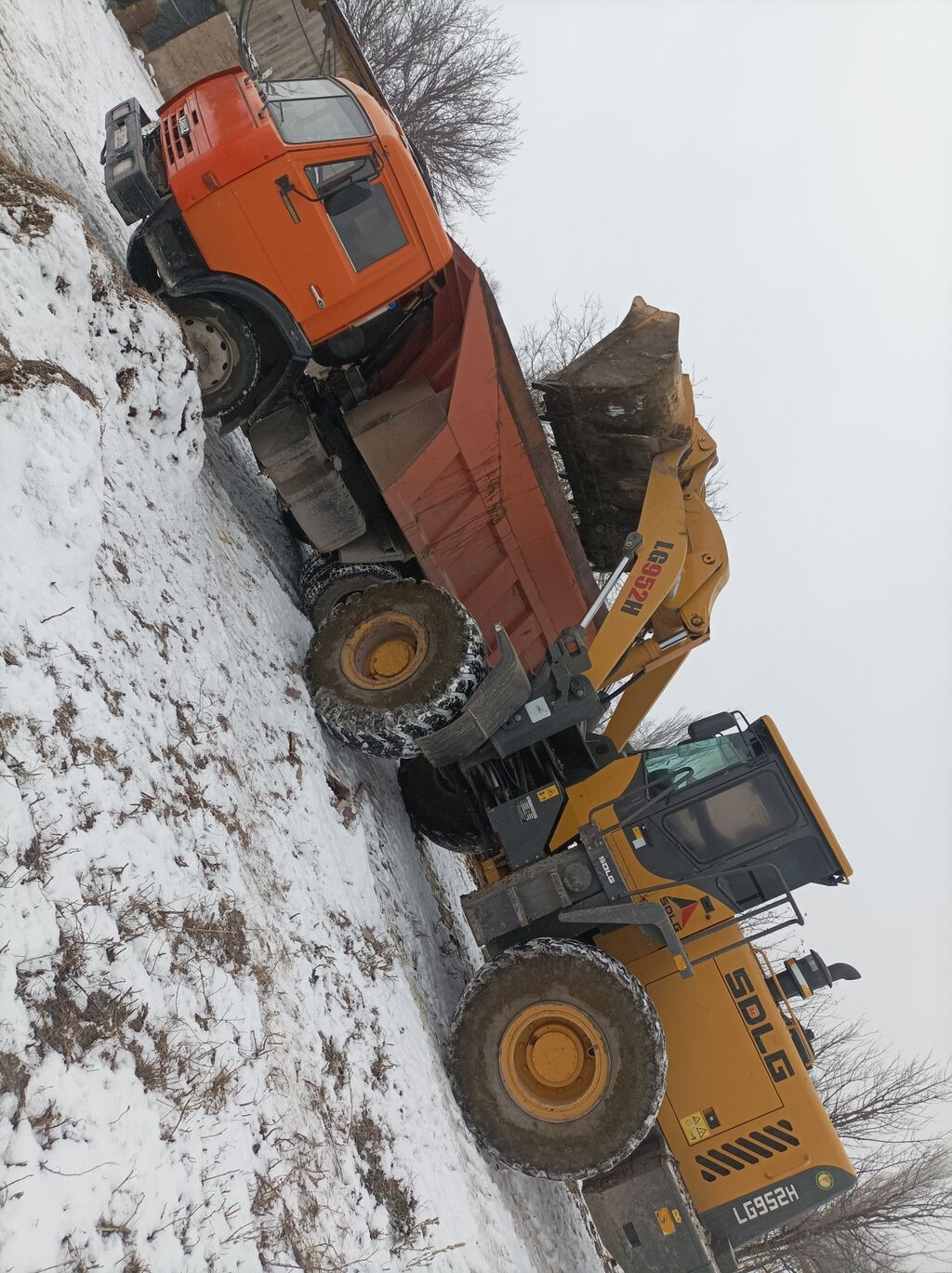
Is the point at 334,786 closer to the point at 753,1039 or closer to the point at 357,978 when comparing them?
the point at 357,978

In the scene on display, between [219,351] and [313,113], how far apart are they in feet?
5.09

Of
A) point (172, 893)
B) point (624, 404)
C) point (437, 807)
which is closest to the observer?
point (172, 893)

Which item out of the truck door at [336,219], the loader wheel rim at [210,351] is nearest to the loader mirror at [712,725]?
the truck door at [336,219]

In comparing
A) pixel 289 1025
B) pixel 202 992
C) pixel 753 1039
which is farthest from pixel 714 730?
pixel 202 992

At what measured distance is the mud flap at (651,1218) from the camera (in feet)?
16.1

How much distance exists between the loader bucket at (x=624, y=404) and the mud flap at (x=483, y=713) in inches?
67.2

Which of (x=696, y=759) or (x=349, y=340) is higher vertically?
(x=349, y=340)

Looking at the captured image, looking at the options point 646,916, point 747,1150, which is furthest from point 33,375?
point 747,1150

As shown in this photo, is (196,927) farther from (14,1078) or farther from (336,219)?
(336,219)

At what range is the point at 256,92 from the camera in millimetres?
5355

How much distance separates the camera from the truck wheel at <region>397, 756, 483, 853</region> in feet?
22.0

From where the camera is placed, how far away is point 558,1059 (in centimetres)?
517

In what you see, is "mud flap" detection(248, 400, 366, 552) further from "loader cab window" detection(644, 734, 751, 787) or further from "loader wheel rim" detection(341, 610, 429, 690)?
"loader cab window" detection(644, 734, 751, 787)

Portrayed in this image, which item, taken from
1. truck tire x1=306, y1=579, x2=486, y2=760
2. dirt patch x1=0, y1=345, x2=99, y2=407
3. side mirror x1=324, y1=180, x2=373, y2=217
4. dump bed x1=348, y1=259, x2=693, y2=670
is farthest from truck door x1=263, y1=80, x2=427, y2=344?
truck tire x1=306, y1=579, x2=486, y2=760
